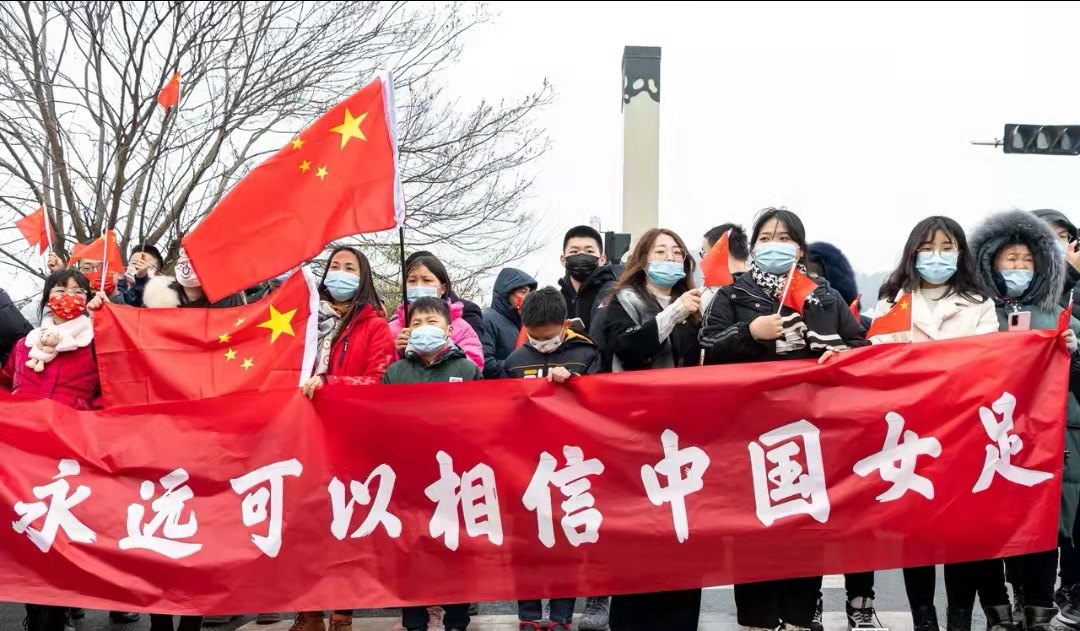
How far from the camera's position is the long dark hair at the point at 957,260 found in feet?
14.7

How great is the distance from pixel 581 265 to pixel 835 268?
5.21 feet

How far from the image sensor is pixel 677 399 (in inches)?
166

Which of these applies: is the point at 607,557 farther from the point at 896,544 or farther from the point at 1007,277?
the point at 1007,277

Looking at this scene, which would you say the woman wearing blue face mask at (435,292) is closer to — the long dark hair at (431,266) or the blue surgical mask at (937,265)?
the long dark hair at (431,266)

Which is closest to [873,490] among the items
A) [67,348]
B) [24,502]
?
[24,502]

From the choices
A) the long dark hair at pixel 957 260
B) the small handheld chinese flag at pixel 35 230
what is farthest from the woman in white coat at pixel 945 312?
the small handheld chinese flag at pixel 35 230

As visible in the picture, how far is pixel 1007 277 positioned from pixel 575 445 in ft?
7.05

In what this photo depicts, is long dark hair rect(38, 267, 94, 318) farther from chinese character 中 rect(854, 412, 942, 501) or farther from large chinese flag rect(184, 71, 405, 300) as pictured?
chinese character 中 rect(854, 412, 942, 501)

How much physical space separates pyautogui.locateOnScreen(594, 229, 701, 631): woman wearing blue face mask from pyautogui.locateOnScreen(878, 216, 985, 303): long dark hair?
95 cm

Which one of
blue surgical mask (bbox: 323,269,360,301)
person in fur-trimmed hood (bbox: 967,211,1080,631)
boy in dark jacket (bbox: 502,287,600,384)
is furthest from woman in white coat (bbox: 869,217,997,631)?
blue surgical mask (bbox: 323,269,360,301)

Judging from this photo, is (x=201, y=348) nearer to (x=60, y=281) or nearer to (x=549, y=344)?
(x=60, y=281)

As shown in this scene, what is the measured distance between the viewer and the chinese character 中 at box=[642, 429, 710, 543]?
13.8ft

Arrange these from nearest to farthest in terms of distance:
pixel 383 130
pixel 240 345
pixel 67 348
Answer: pixel 383 130 < pixel 240 345 < pixel 67 348

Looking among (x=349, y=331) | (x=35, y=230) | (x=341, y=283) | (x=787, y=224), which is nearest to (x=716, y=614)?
(x=787, y=224)
